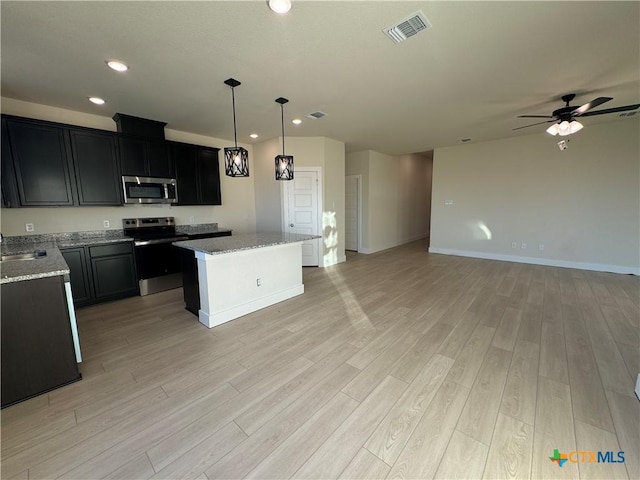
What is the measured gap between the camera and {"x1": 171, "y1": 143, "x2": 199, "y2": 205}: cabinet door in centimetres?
446

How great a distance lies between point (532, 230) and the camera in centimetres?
559

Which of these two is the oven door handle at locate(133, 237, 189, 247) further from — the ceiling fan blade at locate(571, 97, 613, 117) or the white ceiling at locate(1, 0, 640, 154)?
the ceiling fan blade at locate(571, 97, 613, 117)

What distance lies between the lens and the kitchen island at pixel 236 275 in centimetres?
292

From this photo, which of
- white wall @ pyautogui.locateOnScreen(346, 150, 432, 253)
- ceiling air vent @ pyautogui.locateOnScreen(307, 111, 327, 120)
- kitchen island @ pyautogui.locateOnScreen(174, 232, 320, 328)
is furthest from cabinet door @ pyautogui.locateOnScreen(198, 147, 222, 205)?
white wall @ pyautogui.locateOnScreen(346, 150, 432, 253)

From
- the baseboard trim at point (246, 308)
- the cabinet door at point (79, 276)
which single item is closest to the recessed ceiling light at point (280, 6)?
the baseboard trim at point (246, 308)

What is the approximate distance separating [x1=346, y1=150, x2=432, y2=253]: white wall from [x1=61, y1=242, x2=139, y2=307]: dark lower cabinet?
5261 millimetres

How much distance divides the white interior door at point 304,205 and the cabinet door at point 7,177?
12.5 feet

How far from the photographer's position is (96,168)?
366cm

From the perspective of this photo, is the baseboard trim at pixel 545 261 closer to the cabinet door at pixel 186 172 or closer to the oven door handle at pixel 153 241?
the cabinet door at pixel 186 172

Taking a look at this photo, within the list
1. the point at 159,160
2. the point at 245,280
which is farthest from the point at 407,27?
the point at 159,160

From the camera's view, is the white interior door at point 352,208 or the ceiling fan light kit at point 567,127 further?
the white interior door at point 352,208

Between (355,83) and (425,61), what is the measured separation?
771mm

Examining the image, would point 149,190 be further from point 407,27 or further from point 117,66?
point 407,27

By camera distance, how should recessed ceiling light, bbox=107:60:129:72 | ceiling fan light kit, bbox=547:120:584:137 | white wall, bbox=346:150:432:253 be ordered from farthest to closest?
white wall, bbox=346:150:432:253
ceiling fan light kit, bbox=547:120:584:137
recessed ceiling light, bbox=107:60:129:72
